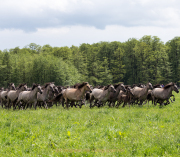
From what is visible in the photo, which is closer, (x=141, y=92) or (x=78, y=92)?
(x=78, y=92)

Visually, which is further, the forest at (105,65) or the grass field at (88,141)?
the forest at (105,65)

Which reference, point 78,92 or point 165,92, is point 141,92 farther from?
point 78,92

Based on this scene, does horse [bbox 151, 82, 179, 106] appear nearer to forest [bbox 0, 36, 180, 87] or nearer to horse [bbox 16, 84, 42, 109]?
horse [bbox 16, 84, 42, 109]

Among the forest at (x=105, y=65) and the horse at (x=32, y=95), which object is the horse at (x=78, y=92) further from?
the forest at (x=105, y=65)

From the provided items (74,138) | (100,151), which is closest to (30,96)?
(74,138)

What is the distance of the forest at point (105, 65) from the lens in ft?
219

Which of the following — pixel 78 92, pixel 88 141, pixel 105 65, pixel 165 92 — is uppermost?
pixel 105 65

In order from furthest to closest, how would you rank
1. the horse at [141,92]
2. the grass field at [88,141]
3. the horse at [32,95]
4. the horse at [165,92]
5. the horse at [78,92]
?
the horse at [141,92], the horse at [165,92], the horse at [78,92], the horse at [32,95], the grass field at [88,141]

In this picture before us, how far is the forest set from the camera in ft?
219

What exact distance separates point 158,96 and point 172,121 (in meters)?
8.76

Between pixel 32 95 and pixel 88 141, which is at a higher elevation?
pixel 32 95

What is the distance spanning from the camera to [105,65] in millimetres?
77688

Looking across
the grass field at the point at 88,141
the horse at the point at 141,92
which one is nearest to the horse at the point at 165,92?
the horse at the point at 141,92

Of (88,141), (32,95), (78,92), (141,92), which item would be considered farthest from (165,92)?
(88,141)
